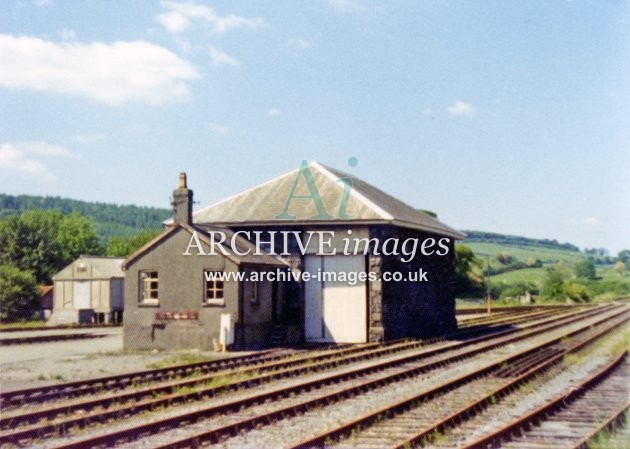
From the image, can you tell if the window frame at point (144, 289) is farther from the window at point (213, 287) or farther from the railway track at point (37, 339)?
the railway track at point (37, 339)

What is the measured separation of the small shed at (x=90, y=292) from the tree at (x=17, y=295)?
4.86 feet

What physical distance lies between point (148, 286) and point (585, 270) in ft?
179

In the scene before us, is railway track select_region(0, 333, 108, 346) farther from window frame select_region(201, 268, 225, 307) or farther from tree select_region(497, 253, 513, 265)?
tree select_region(497, 253, 513, 265)

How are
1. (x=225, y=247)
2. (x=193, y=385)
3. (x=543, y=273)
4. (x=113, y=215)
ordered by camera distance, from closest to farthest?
(x=193, y=385)
(x=225, y=247)
(x=543, y=273)
(x=113, y=215)

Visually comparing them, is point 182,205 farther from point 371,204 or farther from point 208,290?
point 371,204

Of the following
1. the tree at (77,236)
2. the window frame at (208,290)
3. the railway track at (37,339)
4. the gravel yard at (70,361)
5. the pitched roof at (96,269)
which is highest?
the tree at (77,236)

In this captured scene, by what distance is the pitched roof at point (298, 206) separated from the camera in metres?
23.4

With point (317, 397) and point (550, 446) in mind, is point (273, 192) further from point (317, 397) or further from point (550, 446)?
point (550, 446)

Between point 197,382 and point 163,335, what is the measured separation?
8.69 metres

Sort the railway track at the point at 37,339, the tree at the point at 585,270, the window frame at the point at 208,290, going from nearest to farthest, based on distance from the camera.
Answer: the window frame at the point at 208,290
the railway track at the point at 37,339
the tree at the point at 585,270

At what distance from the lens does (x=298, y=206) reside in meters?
24.6

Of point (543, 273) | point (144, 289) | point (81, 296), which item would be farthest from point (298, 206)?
point (543, 273)

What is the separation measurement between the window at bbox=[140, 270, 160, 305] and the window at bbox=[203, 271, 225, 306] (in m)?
1.83

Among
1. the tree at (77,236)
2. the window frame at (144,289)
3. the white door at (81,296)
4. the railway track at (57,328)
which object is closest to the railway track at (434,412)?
the window frame at (144,289)
